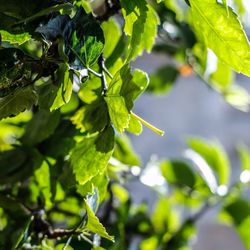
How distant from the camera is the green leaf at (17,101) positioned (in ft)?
1.20

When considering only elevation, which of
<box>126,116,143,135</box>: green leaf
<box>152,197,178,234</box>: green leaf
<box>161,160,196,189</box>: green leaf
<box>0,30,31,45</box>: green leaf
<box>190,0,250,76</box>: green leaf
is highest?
<box>190,0,250,76</box>: green leaf

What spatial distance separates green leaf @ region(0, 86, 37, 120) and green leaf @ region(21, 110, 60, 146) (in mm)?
110

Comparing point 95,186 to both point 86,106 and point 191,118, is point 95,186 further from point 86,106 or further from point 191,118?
point 191,118

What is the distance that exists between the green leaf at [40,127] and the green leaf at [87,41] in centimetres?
12

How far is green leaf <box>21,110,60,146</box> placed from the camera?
1.63 ft

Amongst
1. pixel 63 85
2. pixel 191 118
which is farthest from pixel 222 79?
pixel 191 118

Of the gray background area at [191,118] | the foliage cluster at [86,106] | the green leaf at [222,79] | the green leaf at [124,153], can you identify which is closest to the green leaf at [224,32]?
the foliage cluster at [86,106]

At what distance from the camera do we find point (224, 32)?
38 centimetres

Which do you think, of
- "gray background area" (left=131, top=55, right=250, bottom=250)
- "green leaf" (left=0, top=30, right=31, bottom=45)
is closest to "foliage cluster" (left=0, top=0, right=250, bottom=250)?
"green leaf" (left=0, top=30, right=31, bottom=45)

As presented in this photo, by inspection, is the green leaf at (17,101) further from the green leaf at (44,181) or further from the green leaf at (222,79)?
the green leaf at (222,79)

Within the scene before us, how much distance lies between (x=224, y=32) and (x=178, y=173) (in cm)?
41

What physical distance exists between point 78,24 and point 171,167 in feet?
1.42

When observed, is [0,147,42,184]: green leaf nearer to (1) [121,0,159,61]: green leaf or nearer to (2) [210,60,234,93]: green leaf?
(1) [121,0,159,61]: green leaf

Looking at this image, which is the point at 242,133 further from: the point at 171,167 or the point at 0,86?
the point at 0,86
